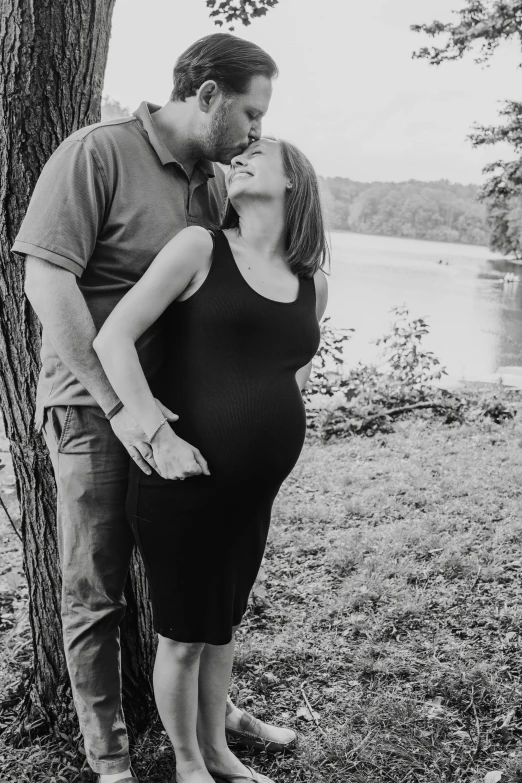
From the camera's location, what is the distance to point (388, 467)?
19.5 feet

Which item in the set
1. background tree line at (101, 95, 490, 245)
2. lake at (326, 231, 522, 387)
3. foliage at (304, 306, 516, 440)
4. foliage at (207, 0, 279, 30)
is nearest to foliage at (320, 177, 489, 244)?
background tree line at (101, 95, 490, 245)

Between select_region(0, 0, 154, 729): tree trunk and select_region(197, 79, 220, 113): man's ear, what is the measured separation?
394 mm

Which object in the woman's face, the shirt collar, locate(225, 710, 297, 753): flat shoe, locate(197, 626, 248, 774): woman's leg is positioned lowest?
locate(225, 710, 297, 753): flat shoe

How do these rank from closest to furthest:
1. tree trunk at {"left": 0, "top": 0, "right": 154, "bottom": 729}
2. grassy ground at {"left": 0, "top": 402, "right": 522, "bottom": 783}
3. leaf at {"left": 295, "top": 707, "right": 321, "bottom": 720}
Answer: tree trunk at {"left": 0, "top": 0, "right": 154, "bottom": 729} → grassy ground at {"left": 0, "top": 402, "right": 522, "bottom": 783} → leaf at {"left": 295, "top": 707, "right": 321, "bottom": 720}

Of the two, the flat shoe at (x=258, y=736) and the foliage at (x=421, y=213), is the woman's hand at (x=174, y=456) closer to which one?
the flat shoe at (x=258, y=736)

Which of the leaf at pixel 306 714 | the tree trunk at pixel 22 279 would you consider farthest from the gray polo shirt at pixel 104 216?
the leaf at pixel 306 714

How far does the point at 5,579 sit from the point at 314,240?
3.04m

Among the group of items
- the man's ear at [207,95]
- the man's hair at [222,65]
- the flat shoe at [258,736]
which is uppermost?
the man's hair at [222,65]

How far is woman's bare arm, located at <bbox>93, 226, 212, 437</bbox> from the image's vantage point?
1.94 m

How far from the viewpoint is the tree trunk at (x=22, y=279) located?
88.7 inches

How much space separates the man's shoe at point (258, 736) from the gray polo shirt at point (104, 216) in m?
1.36

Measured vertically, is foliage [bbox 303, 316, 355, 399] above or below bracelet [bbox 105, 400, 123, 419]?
below

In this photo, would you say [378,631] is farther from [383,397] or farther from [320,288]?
[383,397]

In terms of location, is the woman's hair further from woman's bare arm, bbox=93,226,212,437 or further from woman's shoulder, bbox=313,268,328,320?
Answer: woman's bare arm, bbox=93,226,212,437
